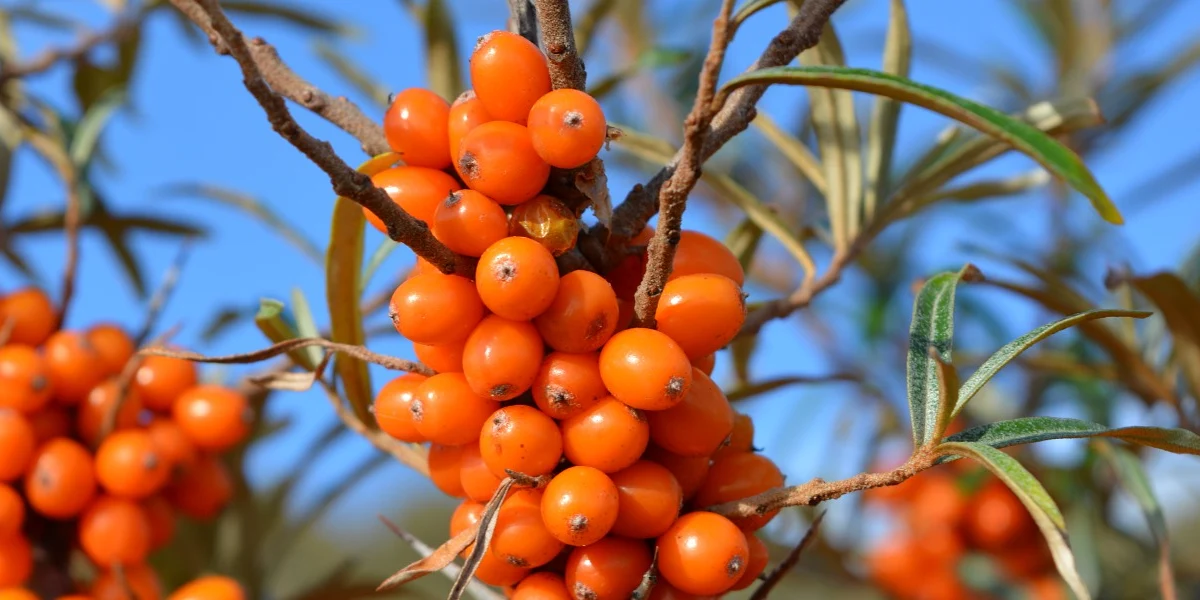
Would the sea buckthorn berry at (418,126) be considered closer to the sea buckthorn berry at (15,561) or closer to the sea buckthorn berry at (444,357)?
the sea buckthorn berry at (444,357)

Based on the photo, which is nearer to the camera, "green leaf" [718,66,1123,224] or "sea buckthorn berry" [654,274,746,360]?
"green leaf" [718,66,1123,224]

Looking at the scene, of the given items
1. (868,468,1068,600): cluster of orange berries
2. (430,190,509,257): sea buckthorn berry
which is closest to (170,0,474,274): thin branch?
(430,190,509,257): sea buckthorn berry

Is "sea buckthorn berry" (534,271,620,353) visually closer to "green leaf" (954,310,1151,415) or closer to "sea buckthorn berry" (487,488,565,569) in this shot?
"sea buckthorn berry" (487,488,565,569)

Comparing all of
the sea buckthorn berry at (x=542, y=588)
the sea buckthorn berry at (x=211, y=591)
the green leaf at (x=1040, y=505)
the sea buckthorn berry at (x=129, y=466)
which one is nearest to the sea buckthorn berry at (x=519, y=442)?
the sea buckthorn berry at (x=542, y=588)

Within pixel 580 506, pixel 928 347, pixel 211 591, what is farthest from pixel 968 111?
pixel 211 591

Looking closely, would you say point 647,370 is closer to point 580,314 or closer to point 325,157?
point 580,314

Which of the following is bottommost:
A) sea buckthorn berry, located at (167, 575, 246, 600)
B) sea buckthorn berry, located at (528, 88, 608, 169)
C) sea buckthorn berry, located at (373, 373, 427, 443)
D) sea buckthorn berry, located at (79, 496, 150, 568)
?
sea buckthorn berry, located at (167, 575, 246, 600)

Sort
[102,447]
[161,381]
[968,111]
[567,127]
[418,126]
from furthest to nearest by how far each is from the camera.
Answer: [161,381] < [102,447] < [418,126] < [567,127] < [968,111]
